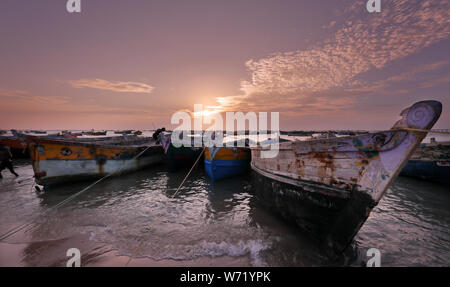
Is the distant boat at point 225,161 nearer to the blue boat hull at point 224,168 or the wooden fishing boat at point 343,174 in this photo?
the blue boat hull at point 224,168

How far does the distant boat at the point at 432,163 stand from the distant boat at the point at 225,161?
11.1 meters

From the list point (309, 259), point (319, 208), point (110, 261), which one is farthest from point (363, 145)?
point (110, 261)

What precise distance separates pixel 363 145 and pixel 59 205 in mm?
11108

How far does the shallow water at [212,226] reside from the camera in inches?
171

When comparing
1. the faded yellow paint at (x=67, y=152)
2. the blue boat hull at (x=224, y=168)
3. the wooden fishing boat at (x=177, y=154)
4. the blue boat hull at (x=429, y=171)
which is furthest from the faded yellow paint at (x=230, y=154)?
the blue boat hull at (x=429, y=171)

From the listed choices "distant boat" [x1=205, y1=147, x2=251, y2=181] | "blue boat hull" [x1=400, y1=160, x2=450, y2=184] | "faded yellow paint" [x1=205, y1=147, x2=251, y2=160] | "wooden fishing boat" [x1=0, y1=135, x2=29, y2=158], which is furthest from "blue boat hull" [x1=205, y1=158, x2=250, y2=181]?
"wooden fishing boat" [x1=0, y1=135, x2=29, y2=158]

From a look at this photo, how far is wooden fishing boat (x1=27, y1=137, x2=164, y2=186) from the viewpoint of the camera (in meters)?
8.95

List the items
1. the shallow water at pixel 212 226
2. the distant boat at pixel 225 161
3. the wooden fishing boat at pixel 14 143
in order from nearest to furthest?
the shallow water at pixel 212 226, the distant boat at pixel 225 161, the wooden fishing boat at pixel 14 143

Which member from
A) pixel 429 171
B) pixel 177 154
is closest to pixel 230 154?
pixel 177 154

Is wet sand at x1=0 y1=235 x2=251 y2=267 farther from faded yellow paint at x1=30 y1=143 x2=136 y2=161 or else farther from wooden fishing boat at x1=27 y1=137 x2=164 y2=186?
faded yellow paint at x1=30 y1=143 x2=136 y2=161

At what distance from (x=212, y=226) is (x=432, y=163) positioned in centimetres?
1397

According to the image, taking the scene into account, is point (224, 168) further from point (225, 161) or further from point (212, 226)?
point (212, 226)

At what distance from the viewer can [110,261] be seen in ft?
13.4
